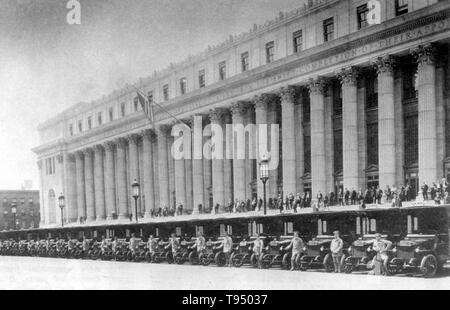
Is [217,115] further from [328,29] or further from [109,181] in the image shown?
[109,181]

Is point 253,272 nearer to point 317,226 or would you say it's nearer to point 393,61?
point 317,226

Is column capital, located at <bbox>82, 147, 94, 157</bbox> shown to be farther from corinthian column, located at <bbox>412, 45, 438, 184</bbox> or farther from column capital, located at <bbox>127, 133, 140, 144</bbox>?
corinthian column, located at <bbox>412, 45, 438, 184</bbox>

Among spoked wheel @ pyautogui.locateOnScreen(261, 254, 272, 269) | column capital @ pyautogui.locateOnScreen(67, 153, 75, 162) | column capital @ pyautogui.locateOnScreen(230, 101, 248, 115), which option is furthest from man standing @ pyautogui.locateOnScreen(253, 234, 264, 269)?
column capital @ pyautogui.locateOnScreen(67, 153, 75, 162)

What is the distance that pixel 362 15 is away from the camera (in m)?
42.3

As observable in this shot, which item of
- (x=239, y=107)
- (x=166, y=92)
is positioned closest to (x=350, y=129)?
(x=239, y=107)

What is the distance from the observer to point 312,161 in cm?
4569

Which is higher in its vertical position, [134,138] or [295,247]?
[134,138]

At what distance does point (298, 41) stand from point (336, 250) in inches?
1223

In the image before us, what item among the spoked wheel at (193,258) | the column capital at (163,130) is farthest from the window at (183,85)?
the spoked wheel at (193,258)

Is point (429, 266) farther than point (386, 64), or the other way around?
point (386, 64)

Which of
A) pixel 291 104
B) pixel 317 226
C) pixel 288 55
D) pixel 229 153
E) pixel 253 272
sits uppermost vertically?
pixel 288 55

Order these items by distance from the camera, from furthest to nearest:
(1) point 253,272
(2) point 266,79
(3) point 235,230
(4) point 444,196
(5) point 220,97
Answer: (5) point 220,97, (2) point 266,79, (4) point 444,196, (3) point 235,230, (1) point 253,272
